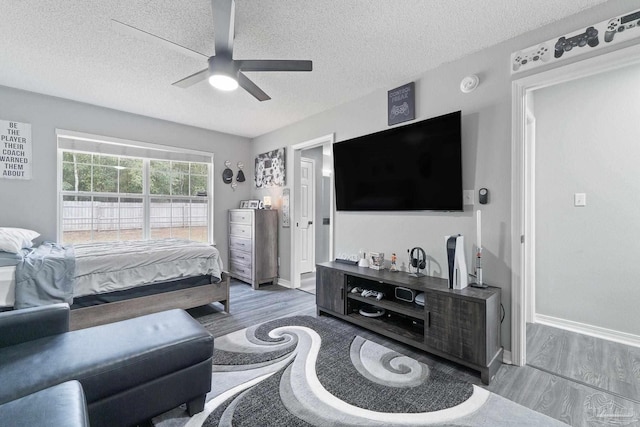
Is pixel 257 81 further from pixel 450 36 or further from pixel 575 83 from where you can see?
pixel 575 83

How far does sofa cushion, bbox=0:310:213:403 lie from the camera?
1238mm

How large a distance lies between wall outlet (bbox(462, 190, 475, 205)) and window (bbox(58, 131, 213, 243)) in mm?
3846

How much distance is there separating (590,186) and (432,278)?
A: 70.2 inches

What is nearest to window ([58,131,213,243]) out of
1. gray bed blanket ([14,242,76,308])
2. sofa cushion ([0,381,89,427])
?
gray bed blanket ([14,242,76,308])

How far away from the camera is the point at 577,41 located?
195cm

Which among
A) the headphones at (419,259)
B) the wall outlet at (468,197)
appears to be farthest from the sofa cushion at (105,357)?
the wall outlet at (468,197)

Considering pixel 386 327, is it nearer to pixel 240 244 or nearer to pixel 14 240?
pixel 240 244

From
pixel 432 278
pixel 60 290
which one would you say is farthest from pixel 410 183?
pixel 60 290

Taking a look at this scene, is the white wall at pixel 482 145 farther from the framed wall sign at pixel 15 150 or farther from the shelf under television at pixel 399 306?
the framed wall sign at pixel 15 150

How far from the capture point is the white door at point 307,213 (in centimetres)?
520

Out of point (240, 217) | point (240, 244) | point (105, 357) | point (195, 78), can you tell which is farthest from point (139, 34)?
point (240, 244)

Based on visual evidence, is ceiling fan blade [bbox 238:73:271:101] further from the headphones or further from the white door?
the white door

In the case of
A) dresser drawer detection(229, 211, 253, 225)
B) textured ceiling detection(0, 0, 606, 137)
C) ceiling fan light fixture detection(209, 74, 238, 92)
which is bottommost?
dresser drawer detection(229, 211, 253, 225)

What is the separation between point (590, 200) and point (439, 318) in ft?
6.50
